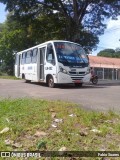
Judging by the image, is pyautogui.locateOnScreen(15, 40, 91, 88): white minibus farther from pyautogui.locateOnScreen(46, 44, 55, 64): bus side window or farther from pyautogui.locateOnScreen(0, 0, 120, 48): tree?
pyautogui.locateOnScreen(0, 0, 120, 48): tree

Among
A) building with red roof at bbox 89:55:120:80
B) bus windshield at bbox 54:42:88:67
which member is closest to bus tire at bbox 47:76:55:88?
bus windshield at bbox 54:42:88:67

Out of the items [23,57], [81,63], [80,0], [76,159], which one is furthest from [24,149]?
[80,0]

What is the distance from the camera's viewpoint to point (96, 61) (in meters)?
49.7

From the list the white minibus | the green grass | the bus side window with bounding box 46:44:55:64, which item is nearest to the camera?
the green grass

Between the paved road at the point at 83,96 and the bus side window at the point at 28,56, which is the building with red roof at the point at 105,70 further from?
the paved road at the point at 83,96

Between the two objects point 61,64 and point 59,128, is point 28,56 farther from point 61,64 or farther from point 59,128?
point 59,128

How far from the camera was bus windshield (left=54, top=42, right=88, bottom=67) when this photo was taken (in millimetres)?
16547

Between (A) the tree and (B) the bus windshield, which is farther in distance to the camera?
(A) the tree

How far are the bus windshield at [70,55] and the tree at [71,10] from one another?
10.0m

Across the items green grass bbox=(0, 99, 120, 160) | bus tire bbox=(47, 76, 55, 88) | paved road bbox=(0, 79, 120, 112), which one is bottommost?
green grass bbox=(0, 99, 120, 160)

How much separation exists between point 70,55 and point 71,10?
1289 centimetres

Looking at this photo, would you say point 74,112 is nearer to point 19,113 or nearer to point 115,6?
point 19,113

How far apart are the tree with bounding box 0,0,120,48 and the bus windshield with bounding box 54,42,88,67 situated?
1000 centimetres

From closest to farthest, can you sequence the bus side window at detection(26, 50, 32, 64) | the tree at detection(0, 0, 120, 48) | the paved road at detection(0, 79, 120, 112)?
1. the paved road at detection(0, 79, 120, 112)
2. the bus side window at detection(26, 50, 32, 64)
3. the tree at detection(0, 0, 120, 48)
